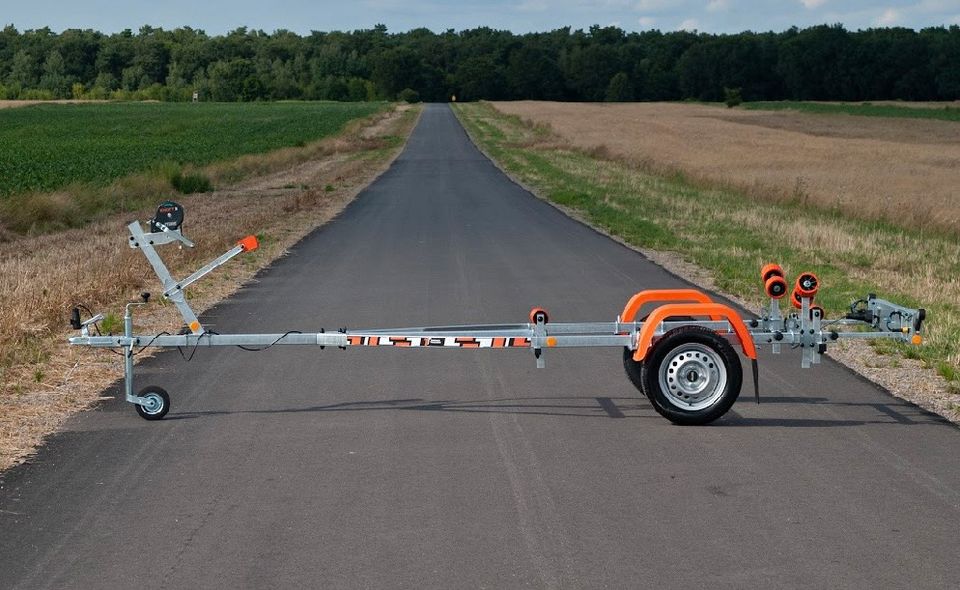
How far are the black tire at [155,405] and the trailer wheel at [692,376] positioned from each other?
11.2ft

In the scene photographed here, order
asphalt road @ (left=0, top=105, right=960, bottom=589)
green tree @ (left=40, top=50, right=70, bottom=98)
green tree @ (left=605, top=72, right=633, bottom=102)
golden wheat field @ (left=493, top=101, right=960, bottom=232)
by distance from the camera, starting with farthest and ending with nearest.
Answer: green tree @ (left=40, top=50, right=70, bottom=98) → green tree @ (left=605, top=72, right=633, bottom=102) → golden wheat field @ (left=493, top=101, right=960, bottom=232) → asphalt road @ (left=0, top=105, right=960, bottom=589)

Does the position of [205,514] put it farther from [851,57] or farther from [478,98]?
[478,98]

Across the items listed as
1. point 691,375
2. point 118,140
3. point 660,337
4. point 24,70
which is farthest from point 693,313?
point 24,70

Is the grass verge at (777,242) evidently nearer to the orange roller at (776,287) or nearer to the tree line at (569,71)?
the orange roller at (776,287)

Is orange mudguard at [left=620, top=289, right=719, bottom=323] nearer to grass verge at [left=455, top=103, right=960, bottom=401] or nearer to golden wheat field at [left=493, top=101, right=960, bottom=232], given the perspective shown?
grass verge at [left=455, top=103, right=960, bottom=401]

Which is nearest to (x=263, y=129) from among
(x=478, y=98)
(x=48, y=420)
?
(x=48, y=420)

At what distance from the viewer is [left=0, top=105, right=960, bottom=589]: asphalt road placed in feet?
18.4

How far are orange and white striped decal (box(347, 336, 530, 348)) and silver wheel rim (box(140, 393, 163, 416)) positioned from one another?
4.66 feet

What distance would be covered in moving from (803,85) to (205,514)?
15480 cm

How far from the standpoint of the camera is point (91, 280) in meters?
14.3

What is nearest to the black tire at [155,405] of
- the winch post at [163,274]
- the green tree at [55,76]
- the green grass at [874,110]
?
the winch post at [163,274]

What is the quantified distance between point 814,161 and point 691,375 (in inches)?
1449

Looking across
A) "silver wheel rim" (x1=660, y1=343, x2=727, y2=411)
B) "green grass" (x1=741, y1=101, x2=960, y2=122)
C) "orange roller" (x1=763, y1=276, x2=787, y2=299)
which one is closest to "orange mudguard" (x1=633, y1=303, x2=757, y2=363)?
"silver wheel rim" (x1=660, y1=343, x2=727, y2=411)

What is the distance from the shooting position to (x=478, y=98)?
7170 inches
